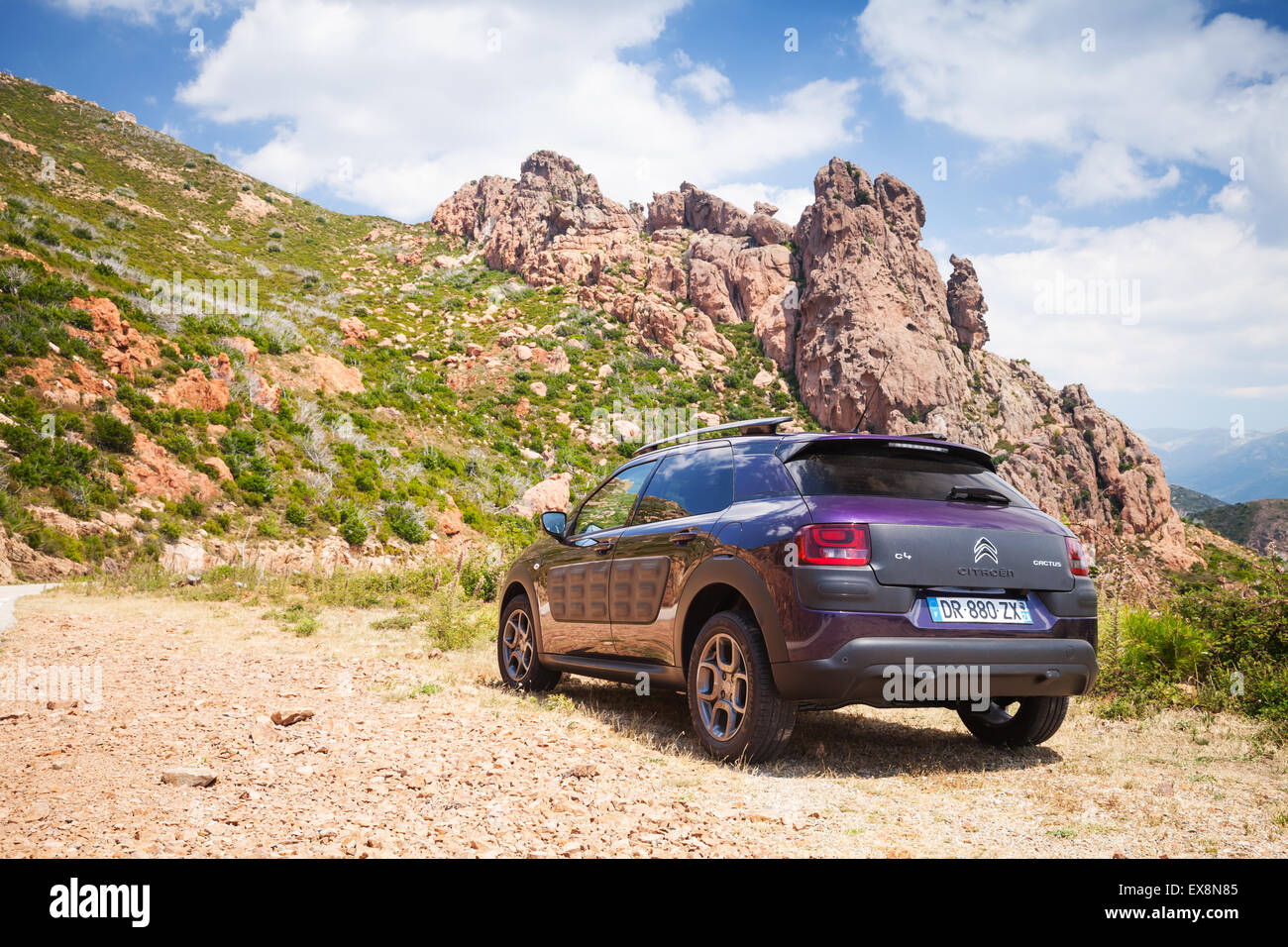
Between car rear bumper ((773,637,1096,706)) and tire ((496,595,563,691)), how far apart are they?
9.20 feet

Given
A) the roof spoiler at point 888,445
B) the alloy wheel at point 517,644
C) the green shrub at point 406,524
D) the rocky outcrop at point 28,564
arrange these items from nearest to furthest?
1. the roof spoiler at point 888,445
2. the alloy wheel at point 517,644
3. the rocky outcrop at point 28,564
4. the green shrub at point 406,524

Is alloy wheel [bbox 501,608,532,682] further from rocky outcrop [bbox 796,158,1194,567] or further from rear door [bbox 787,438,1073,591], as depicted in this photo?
rocky outcrop [bbox 796,158,1194,567]

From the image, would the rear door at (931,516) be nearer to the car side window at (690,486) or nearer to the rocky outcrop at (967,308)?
the car side window at (690,486)

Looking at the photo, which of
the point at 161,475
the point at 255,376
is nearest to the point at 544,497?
the point at 255,376

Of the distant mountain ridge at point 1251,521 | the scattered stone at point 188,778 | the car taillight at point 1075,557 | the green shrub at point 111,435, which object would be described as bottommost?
the distant mountain ridge at point 1251,521

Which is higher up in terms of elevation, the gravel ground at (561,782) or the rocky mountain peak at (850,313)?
the rocky mountain peak at (850,313)

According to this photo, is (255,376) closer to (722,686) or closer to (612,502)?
(612,502)

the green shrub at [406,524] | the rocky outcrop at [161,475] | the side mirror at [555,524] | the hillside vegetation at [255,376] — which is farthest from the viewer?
the green shrub at [406,524]

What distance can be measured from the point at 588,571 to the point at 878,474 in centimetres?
228

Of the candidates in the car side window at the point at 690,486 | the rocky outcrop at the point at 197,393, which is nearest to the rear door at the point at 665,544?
the car side window at the point at 690,486

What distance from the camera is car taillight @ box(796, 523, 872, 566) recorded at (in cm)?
368

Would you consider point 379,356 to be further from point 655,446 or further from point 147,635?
point 655,446

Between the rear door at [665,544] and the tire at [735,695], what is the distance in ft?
1.07

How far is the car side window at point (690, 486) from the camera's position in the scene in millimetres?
4582
